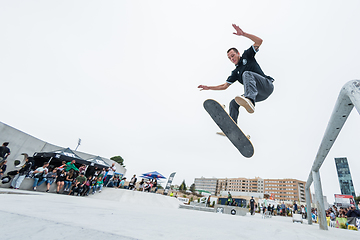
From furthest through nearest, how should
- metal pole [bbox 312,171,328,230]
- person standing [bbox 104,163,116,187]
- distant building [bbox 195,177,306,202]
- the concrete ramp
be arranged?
distant building [bbox 195,177,306,202], person standing [bbox 104,163,116,187], the concrete ramp, metal pole [bbox 312,171,328,230]

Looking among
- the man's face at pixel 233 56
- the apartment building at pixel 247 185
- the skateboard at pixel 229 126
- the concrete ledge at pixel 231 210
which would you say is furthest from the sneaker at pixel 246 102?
the apartment building at pixel 247 185

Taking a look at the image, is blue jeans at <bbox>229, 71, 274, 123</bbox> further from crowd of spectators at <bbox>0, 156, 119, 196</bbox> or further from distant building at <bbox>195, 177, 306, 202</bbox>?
distant building at <bbox>195, 177, 306, 202</bbox>

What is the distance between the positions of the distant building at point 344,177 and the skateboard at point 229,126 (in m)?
63.3

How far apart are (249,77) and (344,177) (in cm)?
6418

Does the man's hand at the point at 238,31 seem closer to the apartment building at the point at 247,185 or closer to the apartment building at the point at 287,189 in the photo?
the apartment building at the point at 287,189

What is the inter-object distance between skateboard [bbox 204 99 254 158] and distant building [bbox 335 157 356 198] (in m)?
63.3

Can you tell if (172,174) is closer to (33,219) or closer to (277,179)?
(33,219)

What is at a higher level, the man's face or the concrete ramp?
the man's face

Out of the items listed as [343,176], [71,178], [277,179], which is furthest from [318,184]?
[277,179]

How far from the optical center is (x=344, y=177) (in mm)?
47094

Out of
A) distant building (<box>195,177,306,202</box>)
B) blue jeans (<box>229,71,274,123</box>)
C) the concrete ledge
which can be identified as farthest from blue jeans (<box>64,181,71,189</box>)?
distant building (<box>195,177,306,202</box>)

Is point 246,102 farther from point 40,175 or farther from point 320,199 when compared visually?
point 40,175

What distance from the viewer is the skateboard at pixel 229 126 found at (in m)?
3.50

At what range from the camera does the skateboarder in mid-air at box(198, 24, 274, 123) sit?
9.98 feet
